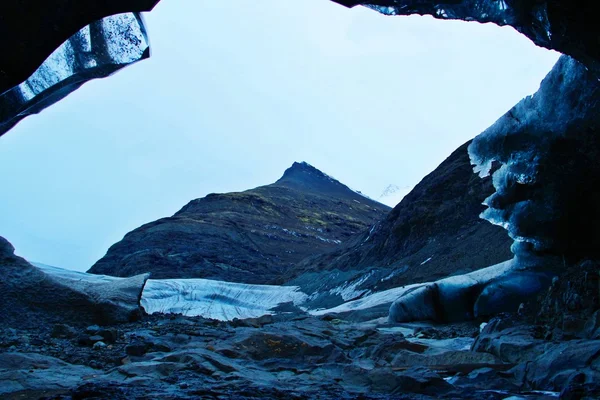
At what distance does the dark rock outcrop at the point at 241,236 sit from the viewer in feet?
85.6

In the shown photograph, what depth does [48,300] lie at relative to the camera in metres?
6.30

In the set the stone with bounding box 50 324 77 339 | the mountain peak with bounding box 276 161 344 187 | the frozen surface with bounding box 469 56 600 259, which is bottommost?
the stone with bounding box 50 324 77 339

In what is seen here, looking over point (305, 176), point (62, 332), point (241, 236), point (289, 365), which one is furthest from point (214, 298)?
point (305, 176)

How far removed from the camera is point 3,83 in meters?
2.67

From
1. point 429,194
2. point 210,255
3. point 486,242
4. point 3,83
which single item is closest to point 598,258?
point 3,83

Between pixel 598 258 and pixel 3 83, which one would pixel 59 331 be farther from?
pixel 598 258

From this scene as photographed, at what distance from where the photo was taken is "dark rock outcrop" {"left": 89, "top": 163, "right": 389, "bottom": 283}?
26.1m

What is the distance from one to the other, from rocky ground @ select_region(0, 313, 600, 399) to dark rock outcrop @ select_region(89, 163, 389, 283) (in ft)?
63.9

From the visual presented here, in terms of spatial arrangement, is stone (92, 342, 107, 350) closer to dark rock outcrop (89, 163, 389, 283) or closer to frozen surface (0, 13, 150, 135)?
frozen surface (0, 13, 150, 135)

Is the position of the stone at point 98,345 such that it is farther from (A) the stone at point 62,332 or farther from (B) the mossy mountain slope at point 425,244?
(B) the mossy mountain slope at point 425,244

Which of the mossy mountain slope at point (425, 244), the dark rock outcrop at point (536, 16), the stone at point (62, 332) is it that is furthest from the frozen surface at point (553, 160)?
the mossy mountain slope at point (425, 244)

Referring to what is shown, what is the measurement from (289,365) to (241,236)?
27.3m

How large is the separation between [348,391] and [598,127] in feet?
13.1

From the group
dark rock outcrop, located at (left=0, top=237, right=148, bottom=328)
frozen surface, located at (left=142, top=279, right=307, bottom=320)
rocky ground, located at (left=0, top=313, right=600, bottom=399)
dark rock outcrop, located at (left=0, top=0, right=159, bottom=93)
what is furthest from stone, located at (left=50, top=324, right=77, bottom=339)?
→ frozen surface, located at (left=142, top=279, right=307, bottom=320)
